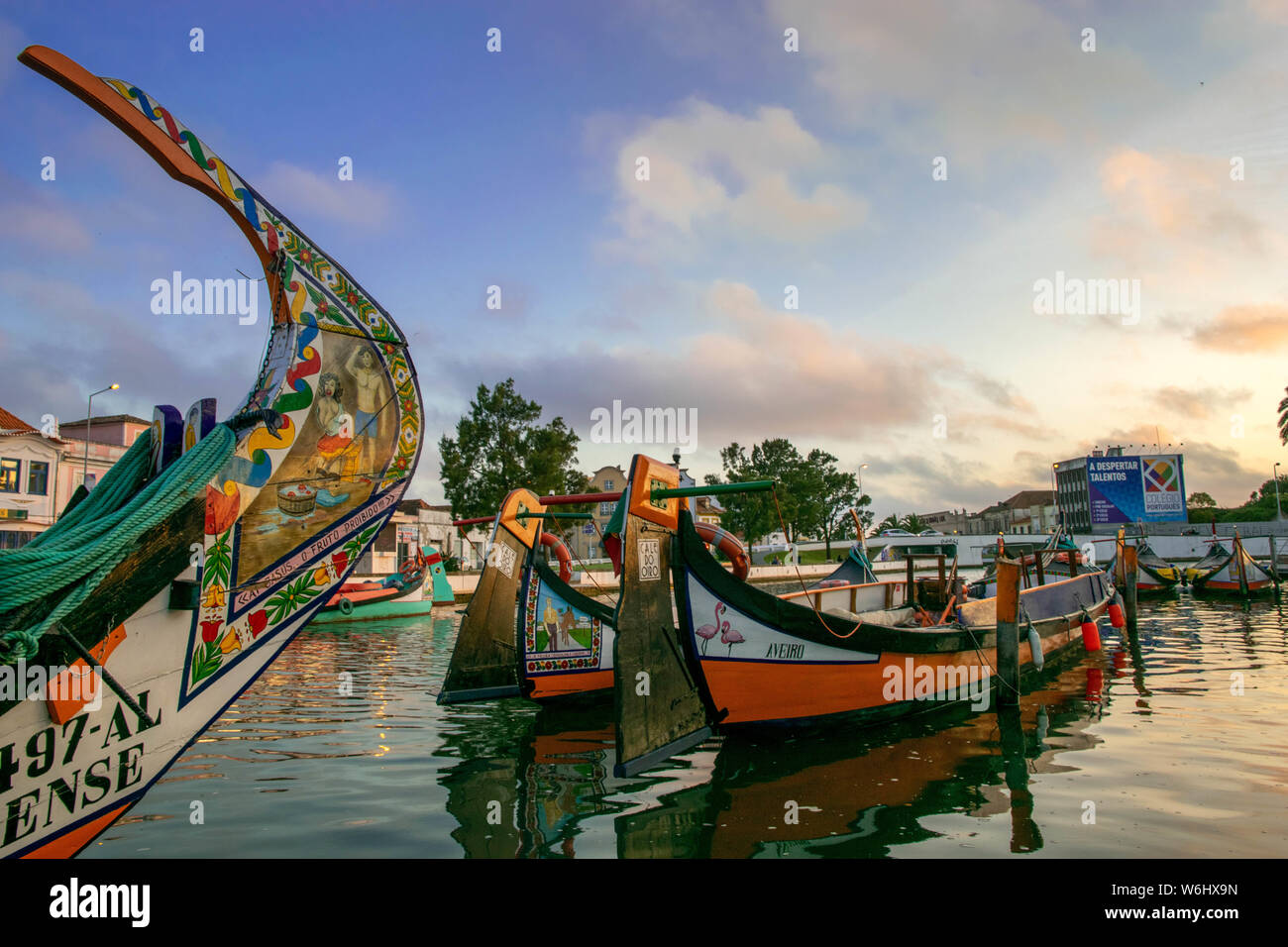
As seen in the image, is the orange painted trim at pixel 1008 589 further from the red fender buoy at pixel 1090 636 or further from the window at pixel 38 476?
the window at pixel 38 476

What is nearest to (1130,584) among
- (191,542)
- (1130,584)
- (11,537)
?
(1130,584)

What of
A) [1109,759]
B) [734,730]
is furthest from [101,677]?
[1109,759]

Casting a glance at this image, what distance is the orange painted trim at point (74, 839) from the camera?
345 centimetres

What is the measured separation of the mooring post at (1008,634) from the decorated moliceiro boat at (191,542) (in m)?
8.45

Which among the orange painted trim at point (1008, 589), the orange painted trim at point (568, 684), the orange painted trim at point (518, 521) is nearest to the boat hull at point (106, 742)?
the orange painted trim at point (568, 684)

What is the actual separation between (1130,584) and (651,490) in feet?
59.0

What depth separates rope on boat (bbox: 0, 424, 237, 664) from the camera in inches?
130

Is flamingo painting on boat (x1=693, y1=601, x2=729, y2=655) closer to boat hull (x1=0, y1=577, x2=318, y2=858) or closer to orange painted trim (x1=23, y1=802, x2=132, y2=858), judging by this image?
boat hull (x1=0, y1=577, x2=318, y2=858)

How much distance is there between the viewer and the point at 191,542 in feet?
13.2

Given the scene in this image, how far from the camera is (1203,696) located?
36.0 ft

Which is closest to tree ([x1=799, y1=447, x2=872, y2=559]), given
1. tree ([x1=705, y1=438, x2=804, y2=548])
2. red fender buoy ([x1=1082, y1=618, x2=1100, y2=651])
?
tree ([x1=705, y1=438, x2=804, y2=548])

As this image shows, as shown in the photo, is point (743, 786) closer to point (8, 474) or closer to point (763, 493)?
point (8, 474)

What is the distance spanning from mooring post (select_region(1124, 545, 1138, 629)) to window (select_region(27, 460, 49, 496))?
40787 mm

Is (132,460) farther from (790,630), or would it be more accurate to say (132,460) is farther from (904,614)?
(904,614)
